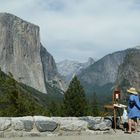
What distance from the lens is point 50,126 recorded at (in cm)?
1722

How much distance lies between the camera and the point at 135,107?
17516mm

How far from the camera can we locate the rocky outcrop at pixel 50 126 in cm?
1680

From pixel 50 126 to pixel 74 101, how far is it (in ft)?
219

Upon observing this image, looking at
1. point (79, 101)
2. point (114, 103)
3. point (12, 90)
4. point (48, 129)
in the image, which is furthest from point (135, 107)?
point (79, 101)

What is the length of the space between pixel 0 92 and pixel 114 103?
37700mm

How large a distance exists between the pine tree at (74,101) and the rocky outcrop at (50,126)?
2479 inches

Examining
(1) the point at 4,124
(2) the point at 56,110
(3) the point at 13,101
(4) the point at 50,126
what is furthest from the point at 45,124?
(2) the point at 56,110

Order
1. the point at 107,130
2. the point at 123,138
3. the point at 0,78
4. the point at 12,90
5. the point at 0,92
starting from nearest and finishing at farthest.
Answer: the point at 123,138 < the point at 107,130 < the point at 12,90 < the point at 0,78 < the point at 0,92

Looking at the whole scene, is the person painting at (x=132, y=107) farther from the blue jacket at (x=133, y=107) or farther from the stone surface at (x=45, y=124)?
the stone surface at (x=45, y=124)

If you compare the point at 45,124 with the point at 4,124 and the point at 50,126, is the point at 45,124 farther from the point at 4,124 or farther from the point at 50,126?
the point at 4,124

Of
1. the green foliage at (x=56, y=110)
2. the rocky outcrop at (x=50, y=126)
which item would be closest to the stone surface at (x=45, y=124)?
the rocky outcrop at (x=50, y=126)

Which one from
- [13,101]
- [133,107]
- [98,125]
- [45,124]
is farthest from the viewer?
[13,101]

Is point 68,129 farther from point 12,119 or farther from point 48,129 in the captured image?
point 12,119

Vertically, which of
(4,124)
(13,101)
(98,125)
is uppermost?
(4,124)
